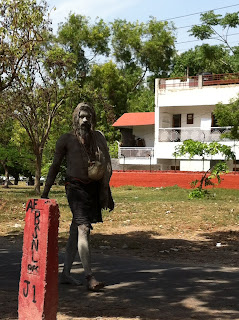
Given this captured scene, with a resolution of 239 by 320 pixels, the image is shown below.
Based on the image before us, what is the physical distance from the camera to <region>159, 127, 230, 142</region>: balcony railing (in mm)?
32094

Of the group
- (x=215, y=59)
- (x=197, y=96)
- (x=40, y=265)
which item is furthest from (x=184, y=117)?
(x=40, y=265)

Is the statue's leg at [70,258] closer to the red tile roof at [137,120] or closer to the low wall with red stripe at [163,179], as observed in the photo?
the low wall with red stripe at [163,179]

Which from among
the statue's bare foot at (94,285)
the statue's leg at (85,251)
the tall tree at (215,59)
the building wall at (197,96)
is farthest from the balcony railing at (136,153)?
the statue's bare foot at (94,285)

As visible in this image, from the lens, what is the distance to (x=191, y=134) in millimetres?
33094

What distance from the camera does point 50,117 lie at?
91.6ft

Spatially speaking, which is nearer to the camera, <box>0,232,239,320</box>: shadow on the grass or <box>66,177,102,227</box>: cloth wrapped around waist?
<box>0,232,239,320</box>: shadow on the grass

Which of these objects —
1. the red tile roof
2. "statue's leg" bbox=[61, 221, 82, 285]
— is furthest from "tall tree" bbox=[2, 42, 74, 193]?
"statue's leg" bbox=[61, 221, 82, 285]

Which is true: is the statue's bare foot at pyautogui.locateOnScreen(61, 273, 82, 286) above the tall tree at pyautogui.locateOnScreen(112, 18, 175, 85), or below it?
below

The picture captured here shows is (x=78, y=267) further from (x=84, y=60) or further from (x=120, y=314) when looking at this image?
(x=84, y=60)

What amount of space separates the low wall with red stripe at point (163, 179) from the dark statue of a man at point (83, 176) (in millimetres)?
19290

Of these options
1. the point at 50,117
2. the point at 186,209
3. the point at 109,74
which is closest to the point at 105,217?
→ the point at 186,209

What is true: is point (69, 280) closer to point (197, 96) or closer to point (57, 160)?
point (57, 160)

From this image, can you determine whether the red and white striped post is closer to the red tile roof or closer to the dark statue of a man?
the dark statue of a man

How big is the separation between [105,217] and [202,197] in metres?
6.67
